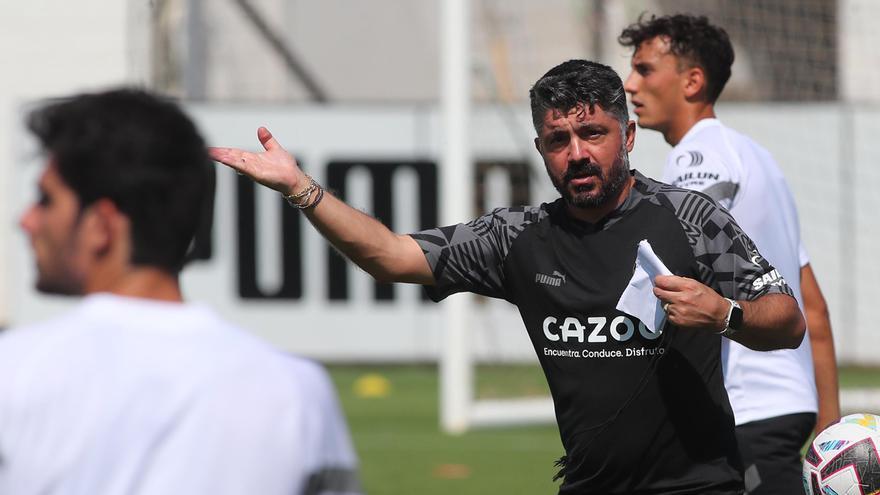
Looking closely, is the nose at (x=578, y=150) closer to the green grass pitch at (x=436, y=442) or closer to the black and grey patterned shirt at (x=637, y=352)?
the black and grey patterned shirt at (x=637, y=352)

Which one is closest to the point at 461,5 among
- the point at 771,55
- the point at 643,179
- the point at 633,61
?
the point at 771,55

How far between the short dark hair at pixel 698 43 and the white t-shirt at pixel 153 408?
3.14 metres

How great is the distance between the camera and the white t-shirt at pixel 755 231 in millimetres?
4586

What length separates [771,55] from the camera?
12.0m

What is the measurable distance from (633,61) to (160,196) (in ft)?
10.6

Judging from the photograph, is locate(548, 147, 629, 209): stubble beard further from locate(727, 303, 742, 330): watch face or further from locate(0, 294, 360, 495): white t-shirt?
locate(0, 294, 360, 495): white t-shirt

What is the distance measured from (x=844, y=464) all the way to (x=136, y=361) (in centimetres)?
301

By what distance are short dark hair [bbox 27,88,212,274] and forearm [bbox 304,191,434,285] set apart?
1753 millimetres

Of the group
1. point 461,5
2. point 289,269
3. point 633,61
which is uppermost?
point 461,5

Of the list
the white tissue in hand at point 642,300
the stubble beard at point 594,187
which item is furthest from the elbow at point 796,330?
the stubble beard at point 594,187

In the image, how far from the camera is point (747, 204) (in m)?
A: 4.61

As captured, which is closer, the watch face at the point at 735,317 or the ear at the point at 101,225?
the ear at the point at 101,225

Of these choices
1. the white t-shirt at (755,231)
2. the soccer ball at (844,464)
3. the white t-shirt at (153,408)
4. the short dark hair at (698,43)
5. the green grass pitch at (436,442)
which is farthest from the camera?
the green grass pitch at (436,442)

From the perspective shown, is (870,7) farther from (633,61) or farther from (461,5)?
(633,61)
